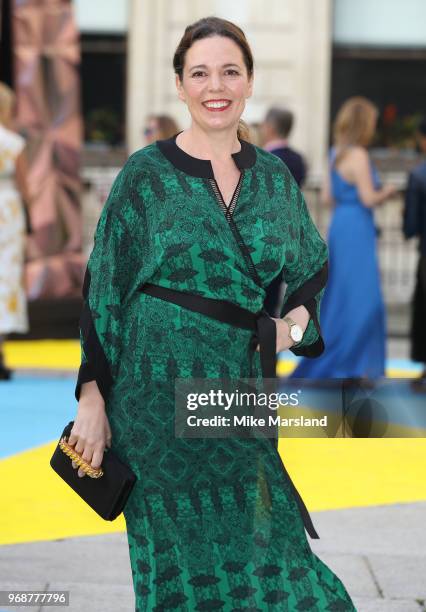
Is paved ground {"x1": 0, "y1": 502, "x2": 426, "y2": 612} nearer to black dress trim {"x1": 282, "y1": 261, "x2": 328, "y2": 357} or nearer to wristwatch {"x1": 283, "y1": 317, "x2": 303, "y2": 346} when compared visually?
black dress trim {"x1": 282, "y1": 261, "x2": 328, "y2": 357}

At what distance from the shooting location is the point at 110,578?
4.48 m

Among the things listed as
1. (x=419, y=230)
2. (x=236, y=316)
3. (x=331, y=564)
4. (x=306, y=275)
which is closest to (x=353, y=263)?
(x=419, y=230)

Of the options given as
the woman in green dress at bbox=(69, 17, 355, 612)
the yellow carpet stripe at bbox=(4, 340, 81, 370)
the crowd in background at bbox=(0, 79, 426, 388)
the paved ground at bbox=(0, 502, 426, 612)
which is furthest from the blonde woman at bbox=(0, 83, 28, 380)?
the woman in green dress at bbox=(69, 17, 355, 612)

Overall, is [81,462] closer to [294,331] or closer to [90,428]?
[90,428]

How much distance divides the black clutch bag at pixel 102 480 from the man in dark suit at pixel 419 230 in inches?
234

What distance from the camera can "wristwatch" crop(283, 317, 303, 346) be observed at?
3176 millimetres

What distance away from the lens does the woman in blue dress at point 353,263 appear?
897 cm

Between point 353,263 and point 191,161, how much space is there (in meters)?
6.07

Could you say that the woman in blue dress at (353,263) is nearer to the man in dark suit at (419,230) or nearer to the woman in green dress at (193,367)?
the man in dark suit at (419,230)

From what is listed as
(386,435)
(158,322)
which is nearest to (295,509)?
(386,435)

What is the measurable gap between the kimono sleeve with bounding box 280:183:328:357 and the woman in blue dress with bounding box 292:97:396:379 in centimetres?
558

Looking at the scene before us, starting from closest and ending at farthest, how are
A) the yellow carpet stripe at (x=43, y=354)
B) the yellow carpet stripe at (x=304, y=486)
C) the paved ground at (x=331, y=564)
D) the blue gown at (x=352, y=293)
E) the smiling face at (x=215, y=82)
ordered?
the smiling face at (x=215, y=82), the paved ground at (x=331, y=564), the yellow carpet stripe at (x=304, y=486), the blue gown at (x=352, y=293), the yellow carpet stripe at (x=43, y=354)

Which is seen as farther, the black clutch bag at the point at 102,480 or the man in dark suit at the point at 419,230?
the man in dark suit at the point at 419,230

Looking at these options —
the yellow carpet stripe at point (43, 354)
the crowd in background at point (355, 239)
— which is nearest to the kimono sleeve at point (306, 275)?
the crowd in background at point (355, 239)
